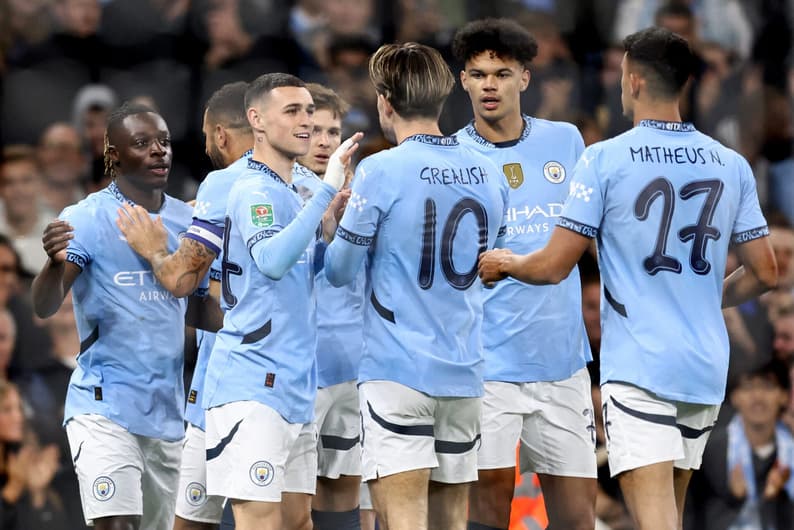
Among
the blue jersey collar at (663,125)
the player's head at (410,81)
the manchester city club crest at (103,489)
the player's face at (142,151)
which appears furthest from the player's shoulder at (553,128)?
the manchester city club crest at (103,489)

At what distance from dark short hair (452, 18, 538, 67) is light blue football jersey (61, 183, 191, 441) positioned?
1.28 meters

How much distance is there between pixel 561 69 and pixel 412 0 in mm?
905

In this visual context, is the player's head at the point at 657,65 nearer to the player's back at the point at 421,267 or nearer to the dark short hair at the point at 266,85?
the player's back at the point at 421,267

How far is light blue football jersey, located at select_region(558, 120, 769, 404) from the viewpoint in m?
3.62

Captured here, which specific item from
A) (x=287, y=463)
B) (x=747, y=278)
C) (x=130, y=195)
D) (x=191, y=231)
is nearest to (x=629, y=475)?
(x=747, y=278)

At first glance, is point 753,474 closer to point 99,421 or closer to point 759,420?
point 759,420

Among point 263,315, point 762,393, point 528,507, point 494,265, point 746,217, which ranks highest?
point 746,217

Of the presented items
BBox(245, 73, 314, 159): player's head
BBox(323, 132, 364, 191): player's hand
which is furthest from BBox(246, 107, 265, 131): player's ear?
BBox(323, 132, 364, 191): player's hand

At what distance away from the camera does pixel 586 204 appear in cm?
364

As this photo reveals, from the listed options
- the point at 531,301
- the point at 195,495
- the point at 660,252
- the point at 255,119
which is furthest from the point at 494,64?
the point at 195,495

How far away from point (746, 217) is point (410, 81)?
102 cm

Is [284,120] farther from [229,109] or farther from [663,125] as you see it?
[663,125]

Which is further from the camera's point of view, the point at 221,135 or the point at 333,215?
the point at 221,135

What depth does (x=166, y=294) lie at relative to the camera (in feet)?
14.2
